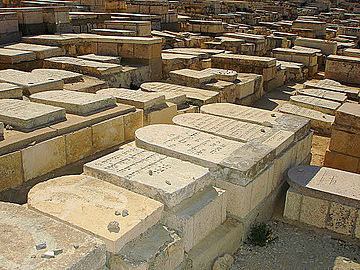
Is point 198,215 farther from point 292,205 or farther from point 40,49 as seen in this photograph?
point 40,49

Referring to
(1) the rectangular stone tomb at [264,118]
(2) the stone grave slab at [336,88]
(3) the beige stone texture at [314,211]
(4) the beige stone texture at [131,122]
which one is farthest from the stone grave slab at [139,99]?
(2) the stone grave slab at [336,88]

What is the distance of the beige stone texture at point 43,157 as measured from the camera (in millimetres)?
3328

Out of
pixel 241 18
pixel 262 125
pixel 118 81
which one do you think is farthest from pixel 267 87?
pixel 241 18

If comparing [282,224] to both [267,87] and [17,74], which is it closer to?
[17,74]

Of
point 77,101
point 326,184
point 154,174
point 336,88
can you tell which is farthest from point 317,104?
point 154,174

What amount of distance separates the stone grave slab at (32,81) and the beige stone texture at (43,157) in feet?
4.87

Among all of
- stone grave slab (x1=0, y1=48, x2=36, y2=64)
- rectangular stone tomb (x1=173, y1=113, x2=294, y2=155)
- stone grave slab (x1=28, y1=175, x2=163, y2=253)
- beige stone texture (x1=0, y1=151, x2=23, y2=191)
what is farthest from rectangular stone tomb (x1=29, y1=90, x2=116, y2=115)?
stone grave slab (x1=0, y1=48, x2=36, y2=64)

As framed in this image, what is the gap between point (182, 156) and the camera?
3508mm

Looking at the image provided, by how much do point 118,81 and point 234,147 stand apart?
3250mm

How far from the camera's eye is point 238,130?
431 centimetres

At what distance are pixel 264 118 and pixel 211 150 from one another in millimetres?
1462

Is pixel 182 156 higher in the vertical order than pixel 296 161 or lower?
higher

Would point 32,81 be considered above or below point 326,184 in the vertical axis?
above

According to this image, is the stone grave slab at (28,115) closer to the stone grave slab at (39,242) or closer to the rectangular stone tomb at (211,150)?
the rectangular stone tomb at (211,150)
